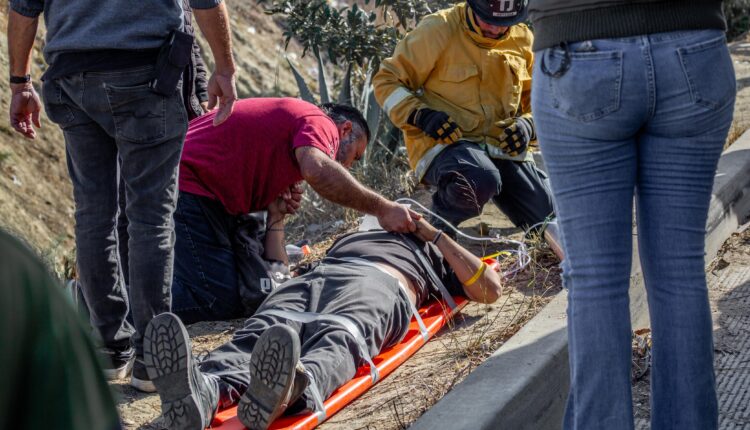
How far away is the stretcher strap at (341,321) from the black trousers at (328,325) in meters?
0.02

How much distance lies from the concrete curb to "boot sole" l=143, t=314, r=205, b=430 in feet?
2.41

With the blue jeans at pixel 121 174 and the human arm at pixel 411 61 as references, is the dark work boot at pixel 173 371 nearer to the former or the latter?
the blue jeans at pixel 121 174

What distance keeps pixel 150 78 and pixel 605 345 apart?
76.7 inches

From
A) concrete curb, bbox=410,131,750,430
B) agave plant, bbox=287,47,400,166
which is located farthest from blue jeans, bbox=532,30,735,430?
agave plant, bbox=287,47,400,166

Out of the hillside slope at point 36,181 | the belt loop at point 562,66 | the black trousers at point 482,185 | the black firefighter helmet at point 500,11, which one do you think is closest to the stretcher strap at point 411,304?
the black trousers at point 482,185

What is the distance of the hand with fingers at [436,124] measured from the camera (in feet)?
18.1

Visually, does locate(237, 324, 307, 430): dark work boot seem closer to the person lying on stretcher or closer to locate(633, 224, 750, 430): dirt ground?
the person lying on stretcher

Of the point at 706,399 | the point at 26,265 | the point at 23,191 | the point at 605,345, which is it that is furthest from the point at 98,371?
the point at 23,191

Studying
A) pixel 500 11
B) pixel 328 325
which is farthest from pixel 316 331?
pixel 500 11

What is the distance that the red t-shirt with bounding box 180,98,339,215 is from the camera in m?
5.03

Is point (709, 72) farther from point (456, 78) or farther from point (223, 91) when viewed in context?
point (456, 78)

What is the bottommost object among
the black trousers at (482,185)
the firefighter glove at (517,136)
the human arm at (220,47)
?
the black trousers at (482,185)

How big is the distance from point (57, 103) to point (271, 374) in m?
1.32

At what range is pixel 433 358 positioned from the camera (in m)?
4.22
